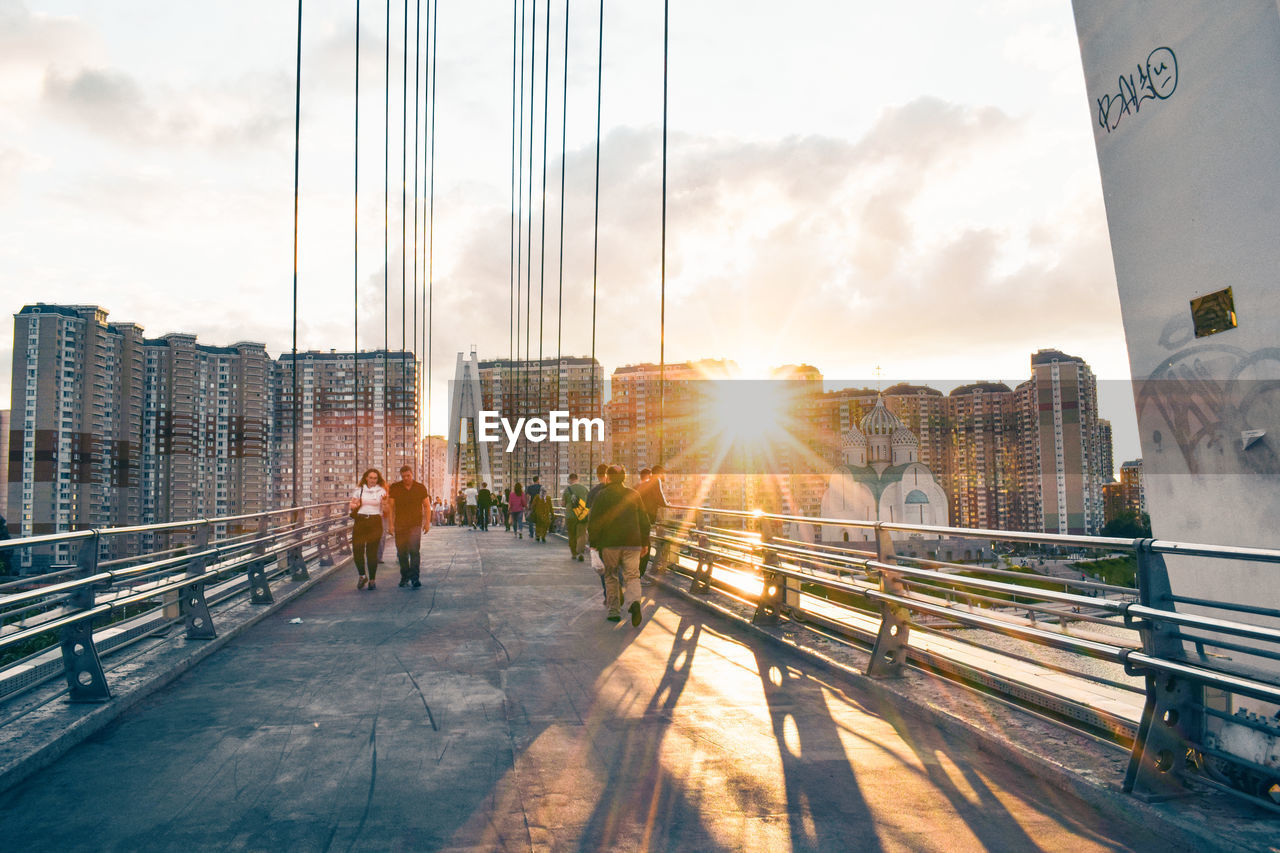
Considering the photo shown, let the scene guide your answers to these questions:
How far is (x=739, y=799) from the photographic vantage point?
4109mm

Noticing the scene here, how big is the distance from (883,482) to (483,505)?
3819 inches

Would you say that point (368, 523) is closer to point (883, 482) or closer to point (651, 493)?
point (651, 493)

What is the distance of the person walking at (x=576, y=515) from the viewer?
1816 cm

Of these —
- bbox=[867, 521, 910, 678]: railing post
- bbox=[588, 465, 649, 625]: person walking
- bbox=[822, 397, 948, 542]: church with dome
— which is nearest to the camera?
bbox=[867, 521, 910, 678]: railing post

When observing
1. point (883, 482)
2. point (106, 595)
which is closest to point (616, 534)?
point (106, 595)

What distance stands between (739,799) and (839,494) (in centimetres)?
11957

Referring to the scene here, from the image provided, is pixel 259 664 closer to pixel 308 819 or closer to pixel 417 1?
pixel 308 819

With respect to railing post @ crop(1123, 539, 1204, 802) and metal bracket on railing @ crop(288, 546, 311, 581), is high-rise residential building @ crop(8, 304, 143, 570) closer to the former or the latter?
metal bracket on railing @ crop(288, 546, 311, 581)

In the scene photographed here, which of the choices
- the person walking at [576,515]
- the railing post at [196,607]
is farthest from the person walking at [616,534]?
the person walking at [576,515]

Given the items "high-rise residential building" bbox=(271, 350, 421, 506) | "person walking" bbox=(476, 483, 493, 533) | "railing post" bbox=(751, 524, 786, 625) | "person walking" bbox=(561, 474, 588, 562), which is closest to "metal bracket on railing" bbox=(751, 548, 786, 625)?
"railing post" bbox=(751, 524, 786, 625)

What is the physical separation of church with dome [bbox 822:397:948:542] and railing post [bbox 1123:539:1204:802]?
107746 mm

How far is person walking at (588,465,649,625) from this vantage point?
1033 centimetres

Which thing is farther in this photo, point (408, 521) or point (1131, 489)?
point (1131, 489)

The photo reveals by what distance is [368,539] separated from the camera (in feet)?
44.7
